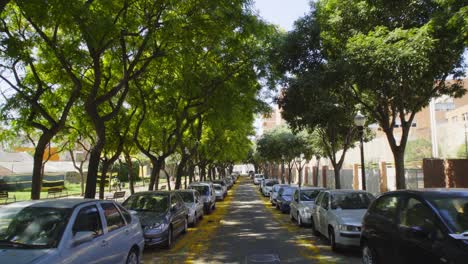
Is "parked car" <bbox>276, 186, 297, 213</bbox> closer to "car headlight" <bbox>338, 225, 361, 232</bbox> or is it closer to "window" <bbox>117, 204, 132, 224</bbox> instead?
"car headlight" <bbox>338, 225, 361, 232</bbox>

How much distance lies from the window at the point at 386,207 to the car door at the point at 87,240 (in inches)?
178

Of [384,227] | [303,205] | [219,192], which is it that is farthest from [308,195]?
[219,192]

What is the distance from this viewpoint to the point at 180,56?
49.9 feet

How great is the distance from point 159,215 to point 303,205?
20.4 feet

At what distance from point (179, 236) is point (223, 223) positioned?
395 centimetres

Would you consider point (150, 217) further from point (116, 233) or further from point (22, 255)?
point (22, 255)

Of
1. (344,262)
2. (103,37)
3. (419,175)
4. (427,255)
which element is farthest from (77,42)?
(419,175)

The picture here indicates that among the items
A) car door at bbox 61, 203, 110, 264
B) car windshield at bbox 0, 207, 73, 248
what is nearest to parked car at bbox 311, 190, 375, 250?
car door at bbox 61, 203, 110, 264

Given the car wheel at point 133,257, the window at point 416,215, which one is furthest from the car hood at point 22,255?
the window at point 416,215

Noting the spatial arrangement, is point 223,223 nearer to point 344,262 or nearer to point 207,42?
point 207,42

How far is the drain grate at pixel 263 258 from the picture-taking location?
954 centimetres

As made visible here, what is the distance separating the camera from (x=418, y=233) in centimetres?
564

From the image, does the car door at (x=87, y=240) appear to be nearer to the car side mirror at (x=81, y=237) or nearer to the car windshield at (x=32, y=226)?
the car side mirror at (x=81, y=237)

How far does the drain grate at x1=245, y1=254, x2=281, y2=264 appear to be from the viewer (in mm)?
9535
